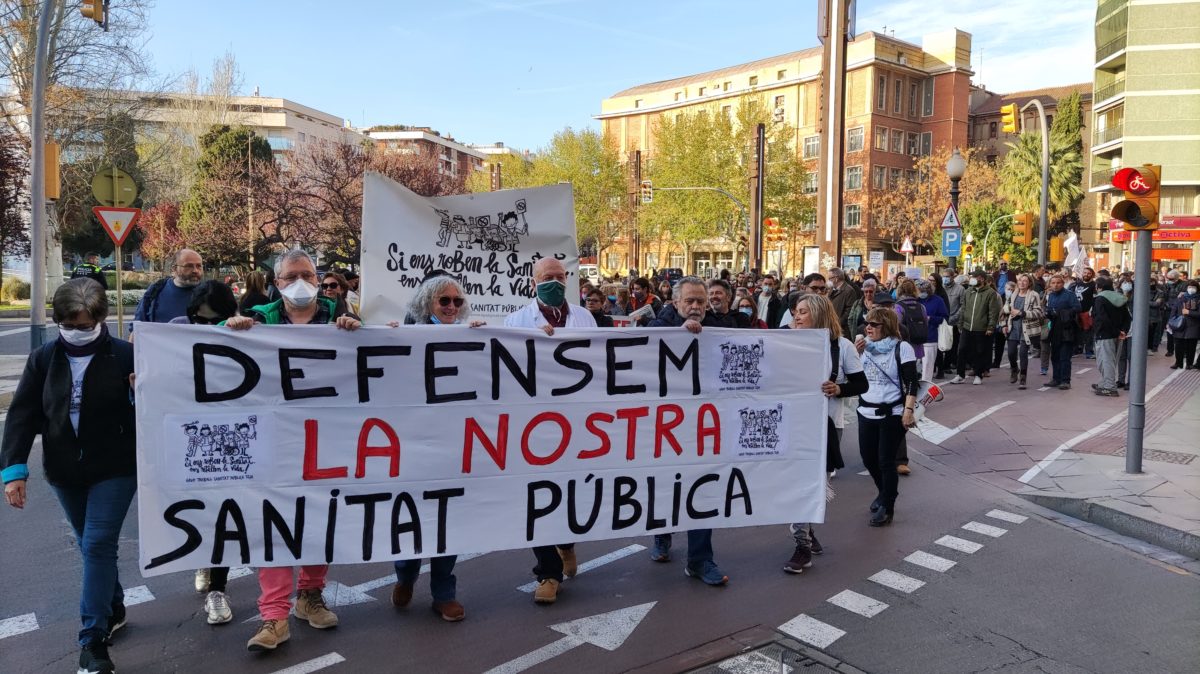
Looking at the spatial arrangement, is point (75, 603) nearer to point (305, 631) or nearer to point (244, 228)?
point (305, 631)

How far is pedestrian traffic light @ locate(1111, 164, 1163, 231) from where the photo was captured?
7.78m

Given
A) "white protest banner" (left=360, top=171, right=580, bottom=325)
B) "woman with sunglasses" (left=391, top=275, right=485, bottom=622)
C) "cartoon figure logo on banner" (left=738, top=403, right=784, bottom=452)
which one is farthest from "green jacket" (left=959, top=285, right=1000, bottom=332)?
"woman with sunglasses" (left=391, top=275, right=485, bottom=622)

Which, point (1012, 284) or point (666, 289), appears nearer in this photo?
point (666, 289)

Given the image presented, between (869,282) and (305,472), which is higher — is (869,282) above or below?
above

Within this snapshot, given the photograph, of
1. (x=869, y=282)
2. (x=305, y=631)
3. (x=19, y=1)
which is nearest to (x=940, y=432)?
(x=869, y=282)

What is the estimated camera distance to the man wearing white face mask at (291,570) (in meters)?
4.15

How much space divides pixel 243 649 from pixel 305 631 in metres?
0.33

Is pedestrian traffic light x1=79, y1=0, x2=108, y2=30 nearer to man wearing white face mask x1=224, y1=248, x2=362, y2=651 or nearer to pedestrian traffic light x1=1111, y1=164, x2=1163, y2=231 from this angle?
A: man wearing white face mask x1=224, y1=248, x2=362, y2=651

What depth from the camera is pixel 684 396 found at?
200 inches

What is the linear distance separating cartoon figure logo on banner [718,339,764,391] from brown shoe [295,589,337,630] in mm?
2618

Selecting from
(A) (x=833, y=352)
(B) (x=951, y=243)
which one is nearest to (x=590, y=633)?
(A) (x=833, y=352)

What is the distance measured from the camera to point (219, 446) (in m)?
4.12

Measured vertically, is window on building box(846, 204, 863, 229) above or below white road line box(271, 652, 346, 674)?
above

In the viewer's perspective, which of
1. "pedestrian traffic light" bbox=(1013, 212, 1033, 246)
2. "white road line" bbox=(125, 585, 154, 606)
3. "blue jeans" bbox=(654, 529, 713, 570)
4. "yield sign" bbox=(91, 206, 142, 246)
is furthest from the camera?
"pedestrian traffic light" bbox=(1013, 212, 1033, 246)
